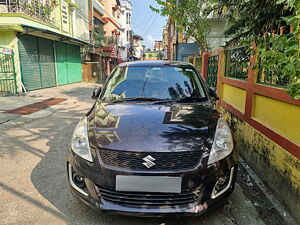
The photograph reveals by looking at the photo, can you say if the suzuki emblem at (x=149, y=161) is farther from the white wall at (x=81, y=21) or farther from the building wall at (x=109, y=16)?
the building wall at (x=109, y=16)

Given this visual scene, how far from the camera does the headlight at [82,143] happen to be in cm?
227

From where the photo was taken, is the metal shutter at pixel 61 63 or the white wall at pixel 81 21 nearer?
the metal shutter at pixel 61 63

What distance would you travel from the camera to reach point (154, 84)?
3.51m

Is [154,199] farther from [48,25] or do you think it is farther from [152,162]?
[48,25]

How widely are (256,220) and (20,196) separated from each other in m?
2.69

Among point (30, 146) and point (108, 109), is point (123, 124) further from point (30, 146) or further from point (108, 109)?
point (30, 146)

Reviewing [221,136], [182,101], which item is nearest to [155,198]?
[221,136]

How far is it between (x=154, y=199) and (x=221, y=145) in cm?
84

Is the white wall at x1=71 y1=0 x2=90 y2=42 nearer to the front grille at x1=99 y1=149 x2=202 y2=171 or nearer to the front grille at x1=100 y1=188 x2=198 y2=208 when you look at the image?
the front grille at x1=99 y1=149 x2=202 y2=171

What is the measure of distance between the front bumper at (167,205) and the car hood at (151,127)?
23 cm

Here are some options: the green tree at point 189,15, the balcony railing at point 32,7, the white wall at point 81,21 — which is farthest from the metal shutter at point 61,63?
the green tree at point 189,15

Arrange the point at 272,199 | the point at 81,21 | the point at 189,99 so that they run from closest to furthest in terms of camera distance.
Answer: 1. the point at 272,199
2. the point at 189,99
3. the point at 81,21

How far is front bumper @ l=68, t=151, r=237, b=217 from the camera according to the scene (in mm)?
2047

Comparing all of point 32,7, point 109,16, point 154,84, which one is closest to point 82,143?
point 154,84
